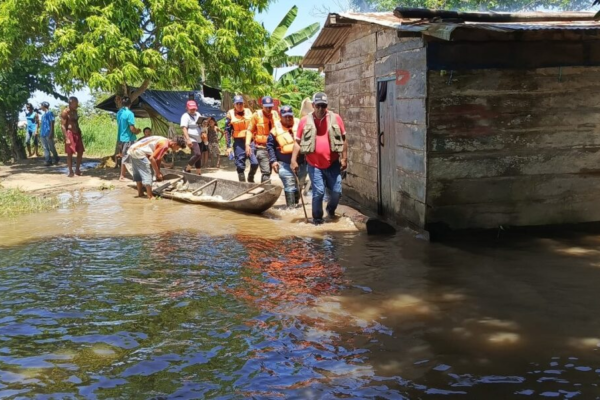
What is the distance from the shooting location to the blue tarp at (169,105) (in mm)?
17641

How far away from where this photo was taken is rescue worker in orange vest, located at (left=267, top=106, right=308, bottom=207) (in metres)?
9.62

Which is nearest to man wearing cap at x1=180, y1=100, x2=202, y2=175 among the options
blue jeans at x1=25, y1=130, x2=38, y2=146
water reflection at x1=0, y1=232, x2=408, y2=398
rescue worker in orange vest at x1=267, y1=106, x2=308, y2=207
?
rescue worker in orange vest at x1=267, y1=106, x2=308, y2=207

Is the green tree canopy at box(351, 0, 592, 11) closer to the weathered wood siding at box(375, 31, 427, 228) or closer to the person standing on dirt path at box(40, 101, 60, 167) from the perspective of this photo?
the person standing on dirt path at box(40, 101, 60, 167)

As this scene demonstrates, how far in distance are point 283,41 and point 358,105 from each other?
10895 mm

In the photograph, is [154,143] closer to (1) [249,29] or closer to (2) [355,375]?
(1) [249,29]

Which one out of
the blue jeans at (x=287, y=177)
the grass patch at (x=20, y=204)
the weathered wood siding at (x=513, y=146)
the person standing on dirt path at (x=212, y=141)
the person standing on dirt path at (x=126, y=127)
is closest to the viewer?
the weathered wood siding at (x=513, y=146)

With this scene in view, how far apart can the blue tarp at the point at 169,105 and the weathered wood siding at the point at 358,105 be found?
746cm

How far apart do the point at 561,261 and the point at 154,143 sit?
757 cm

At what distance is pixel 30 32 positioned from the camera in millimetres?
15055

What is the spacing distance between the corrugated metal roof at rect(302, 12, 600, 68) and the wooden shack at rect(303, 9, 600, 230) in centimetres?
6

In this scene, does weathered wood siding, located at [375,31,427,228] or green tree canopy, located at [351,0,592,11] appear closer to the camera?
weathered wood siding, located at [375,31,427,228]

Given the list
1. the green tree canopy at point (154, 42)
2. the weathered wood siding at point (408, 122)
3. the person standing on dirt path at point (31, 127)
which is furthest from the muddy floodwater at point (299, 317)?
the person standing on dirt path at point (31, 127)

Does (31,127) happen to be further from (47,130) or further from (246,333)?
(246,333)

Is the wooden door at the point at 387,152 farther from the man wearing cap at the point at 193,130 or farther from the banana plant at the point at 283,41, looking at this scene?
the banana plant at the point at 283,41
